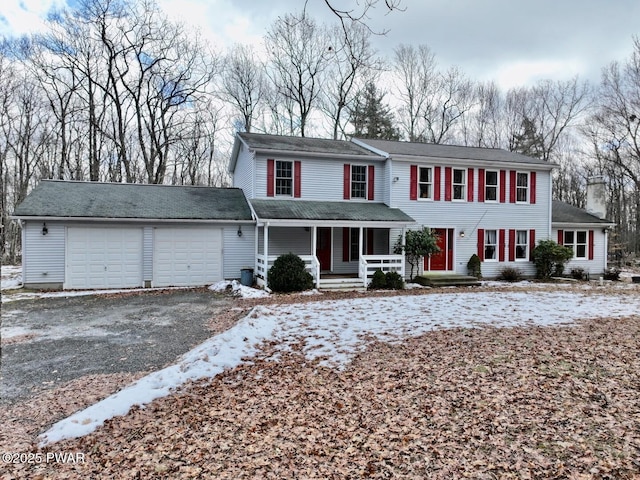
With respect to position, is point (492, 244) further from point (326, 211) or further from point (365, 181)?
point (326, 211)

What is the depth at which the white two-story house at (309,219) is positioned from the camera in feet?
42.7

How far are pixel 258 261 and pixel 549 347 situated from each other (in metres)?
10.2

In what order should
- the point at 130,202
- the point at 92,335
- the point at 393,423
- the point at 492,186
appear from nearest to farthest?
the point at 393,423
the point at 92,335
the point at 130,202
the point at 492,186

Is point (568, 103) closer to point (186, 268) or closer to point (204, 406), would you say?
point (186, 268)

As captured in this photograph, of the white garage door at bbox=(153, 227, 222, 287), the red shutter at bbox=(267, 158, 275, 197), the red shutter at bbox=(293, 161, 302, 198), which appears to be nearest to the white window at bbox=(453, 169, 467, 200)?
the red shutter at bbox=(293, 161, 302, 198)

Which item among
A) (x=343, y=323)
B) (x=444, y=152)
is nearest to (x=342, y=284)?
(x=343, y=323)

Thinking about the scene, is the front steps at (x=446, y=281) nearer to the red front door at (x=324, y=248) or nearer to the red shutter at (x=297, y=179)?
the red front door at (x=324, y=248)

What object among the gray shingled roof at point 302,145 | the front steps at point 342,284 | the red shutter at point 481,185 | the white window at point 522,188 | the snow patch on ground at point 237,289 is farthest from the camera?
the white window at point 522,188

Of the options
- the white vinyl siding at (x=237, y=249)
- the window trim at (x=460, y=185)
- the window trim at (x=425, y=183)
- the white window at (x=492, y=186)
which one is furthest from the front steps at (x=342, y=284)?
the white window at (x=492, y=186)

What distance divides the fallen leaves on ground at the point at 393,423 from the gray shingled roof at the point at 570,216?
14.4 metres

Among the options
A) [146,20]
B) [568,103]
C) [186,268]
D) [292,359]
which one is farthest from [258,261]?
[568,103]

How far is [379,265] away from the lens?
13820 mm

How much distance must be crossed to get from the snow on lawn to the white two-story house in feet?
13.8

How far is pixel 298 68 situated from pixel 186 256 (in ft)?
55.5
